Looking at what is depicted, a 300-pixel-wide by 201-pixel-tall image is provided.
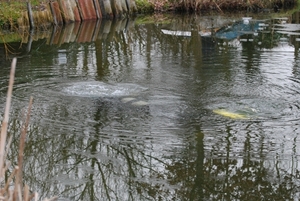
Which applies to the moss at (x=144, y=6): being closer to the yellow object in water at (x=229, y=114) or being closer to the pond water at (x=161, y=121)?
the pond water at (x=161, y=121)

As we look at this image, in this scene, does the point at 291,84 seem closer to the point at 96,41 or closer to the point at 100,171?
the point at 100,171

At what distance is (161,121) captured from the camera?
24.5ft

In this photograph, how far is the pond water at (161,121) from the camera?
574 centimetres

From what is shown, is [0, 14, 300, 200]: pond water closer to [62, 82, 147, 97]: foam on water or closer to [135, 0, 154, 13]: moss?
[62, 82, 147, 97]: foam on water

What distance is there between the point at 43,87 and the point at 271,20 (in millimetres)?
12630

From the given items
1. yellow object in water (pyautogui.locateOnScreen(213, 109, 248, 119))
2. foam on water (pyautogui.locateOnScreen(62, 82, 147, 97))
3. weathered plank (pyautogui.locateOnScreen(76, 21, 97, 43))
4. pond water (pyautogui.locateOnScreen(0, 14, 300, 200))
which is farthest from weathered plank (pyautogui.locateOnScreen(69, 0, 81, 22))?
yellow object in water (pyautogui.locateOnScreen(213, 109, 248, 119))

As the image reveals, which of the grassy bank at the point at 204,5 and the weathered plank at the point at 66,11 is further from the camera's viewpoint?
the grassy bank at the point at 204,5

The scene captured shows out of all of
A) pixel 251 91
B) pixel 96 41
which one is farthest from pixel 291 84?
pixel 96 41

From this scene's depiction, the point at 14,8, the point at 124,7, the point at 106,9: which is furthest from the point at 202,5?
the point at 14,8

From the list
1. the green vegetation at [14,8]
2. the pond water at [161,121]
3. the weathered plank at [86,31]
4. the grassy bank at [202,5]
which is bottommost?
the pond water at [161,121]

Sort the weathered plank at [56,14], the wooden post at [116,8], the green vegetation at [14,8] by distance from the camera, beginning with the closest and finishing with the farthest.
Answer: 1. the green vegetation at [14,8]
2. the weathered plank at [56,14]
3. the wooden post at [116,8]

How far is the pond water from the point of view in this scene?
5738 mm

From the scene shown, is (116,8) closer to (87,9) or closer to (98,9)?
(98,9)

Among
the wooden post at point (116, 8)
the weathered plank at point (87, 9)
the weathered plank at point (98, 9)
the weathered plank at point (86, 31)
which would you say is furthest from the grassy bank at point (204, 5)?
the weathered plank at point (86, 31)
